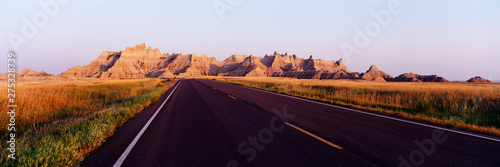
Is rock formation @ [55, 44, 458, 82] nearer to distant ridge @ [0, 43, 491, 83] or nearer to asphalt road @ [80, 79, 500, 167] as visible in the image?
distant ridge @ [0, 43, 491, 83]

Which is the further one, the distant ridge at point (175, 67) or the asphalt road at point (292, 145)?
the distant ridge at point (175, 67)

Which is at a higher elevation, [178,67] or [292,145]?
[178,67]

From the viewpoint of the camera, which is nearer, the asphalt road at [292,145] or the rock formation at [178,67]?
the asphalt road at [292,145]

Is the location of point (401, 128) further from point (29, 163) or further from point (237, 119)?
point (29, 163)

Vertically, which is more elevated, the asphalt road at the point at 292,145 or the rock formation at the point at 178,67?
the rock formation at the point at 178,67

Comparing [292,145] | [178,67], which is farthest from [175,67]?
[292,145]

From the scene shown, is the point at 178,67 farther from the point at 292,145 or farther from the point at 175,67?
the point at 292,145

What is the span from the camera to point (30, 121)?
297 inches

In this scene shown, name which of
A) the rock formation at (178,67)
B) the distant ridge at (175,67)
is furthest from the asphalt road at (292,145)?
the distant ridge at (175,67)

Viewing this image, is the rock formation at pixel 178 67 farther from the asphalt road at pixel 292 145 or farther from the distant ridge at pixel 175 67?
the asphalt road at pixel 292 145

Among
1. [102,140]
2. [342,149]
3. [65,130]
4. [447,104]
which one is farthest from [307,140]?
[447,104]

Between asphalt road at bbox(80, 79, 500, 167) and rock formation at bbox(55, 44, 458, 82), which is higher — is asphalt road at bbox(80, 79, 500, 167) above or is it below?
below

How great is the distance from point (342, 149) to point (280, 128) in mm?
2104

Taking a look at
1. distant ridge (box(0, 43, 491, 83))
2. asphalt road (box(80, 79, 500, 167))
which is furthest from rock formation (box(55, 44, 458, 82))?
asphalt road (box(80, 79, 500, 167))
